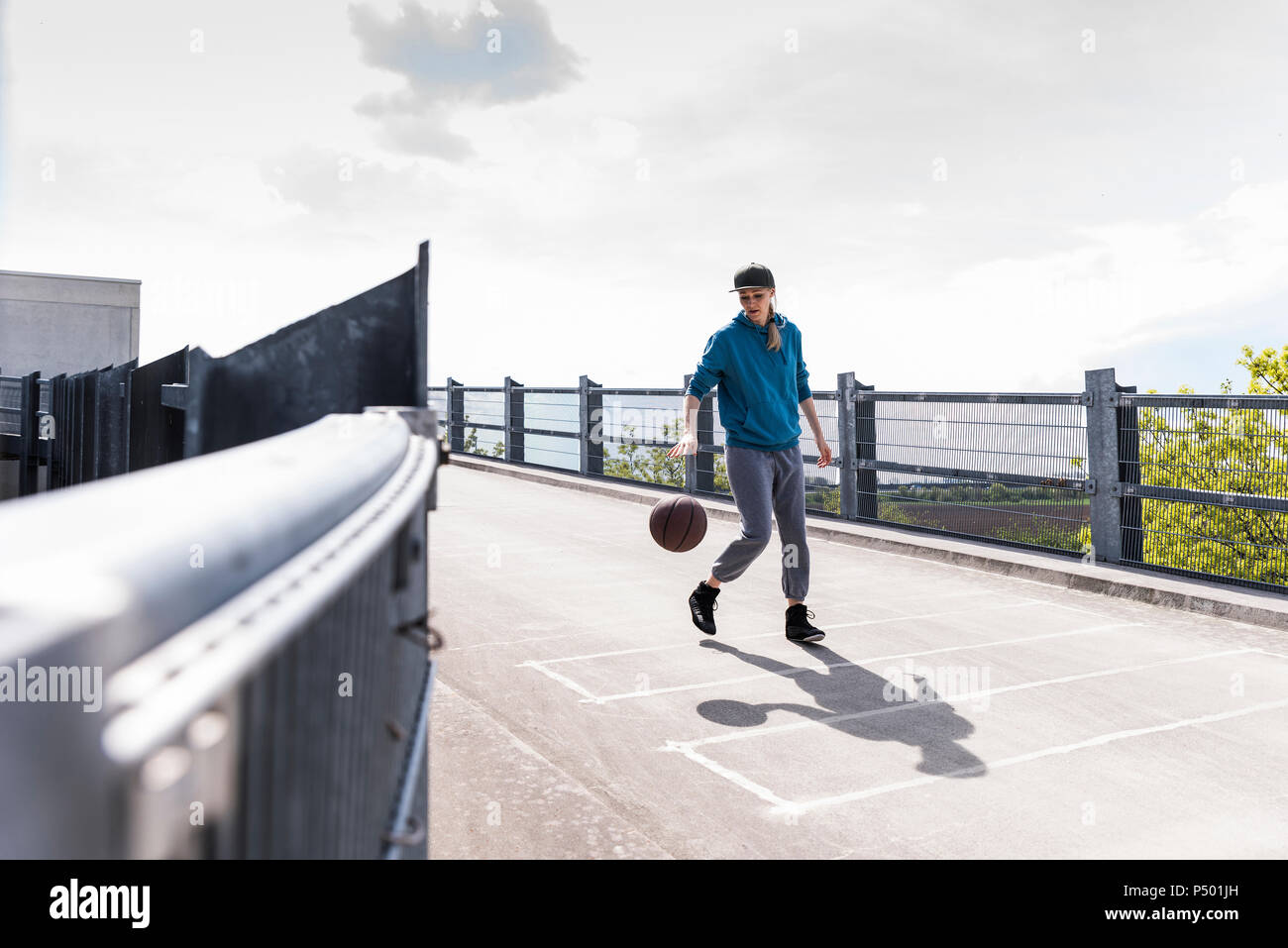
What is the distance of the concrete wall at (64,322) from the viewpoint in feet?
99.5

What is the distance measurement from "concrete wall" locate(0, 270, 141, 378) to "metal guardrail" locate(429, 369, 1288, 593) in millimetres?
25512

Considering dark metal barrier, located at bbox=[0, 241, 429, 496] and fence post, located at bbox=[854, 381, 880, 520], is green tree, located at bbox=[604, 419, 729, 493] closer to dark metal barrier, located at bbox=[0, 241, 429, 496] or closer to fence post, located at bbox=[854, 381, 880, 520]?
fence post, located at bbox=[854, 381, 880, 520]

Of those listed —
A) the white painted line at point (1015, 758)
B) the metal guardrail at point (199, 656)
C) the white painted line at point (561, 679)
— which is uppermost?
the metal guardrail at point (199, 656)

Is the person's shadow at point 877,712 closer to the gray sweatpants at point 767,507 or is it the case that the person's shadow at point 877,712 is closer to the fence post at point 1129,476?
the gray sweatpants at point 767,507

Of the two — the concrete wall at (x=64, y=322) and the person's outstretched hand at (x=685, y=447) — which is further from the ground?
the concrete wall at (x=64, y=322)

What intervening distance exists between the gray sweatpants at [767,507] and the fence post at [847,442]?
17.8ft

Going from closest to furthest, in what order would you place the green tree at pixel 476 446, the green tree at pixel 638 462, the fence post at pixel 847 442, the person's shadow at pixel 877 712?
the person's shadow at pixel 877 712 → the fence post at pixel 847 442 → the green tree at pixel 638 462 → the green tree at pixel 476 446

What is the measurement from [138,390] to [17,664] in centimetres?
560

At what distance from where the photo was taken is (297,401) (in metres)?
3.13

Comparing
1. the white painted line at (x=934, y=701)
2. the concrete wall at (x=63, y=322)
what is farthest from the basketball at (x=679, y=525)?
the concrete wall at (x=63, y=322)

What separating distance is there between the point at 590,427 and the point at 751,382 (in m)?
11.3

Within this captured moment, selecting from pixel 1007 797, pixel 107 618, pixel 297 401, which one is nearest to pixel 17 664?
pixel 107 618

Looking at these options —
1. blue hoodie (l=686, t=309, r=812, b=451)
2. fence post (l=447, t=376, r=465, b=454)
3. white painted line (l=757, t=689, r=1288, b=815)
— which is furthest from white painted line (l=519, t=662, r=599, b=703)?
fence post (l=447, t=376, r=465, b=454)
